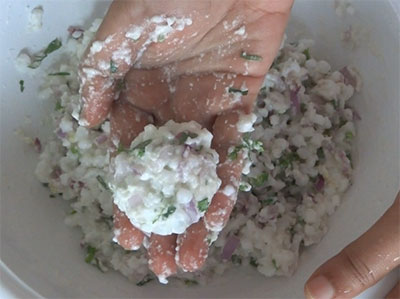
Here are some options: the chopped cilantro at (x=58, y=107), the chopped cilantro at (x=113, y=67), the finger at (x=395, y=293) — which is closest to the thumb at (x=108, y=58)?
the chopped cilantro at (x=113, y=67)

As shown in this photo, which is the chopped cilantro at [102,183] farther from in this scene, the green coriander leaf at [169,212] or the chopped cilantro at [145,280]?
the green coriander leaf at [169,212]

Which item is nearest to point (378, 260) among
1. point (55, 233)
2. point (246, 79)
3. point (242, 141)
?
point (242, 141)

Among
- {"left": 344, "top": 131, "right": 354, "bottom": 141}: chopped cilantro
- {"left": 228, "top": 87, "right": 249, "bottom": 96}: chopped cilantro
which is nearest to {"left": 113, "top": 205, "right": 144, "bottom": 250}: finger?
{"left": 228, "top": 87, "right": 249, "bottom": 96}: chopped cilantro

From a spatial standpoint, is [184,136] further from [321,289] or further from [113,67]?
[321,289]

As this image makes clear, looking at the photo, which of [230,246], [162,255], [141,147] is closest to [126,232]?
[162,255]

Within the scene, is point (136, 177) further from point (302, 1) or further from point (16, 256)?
point (302, 1)

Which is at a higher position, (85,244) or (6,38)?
(6,38)
